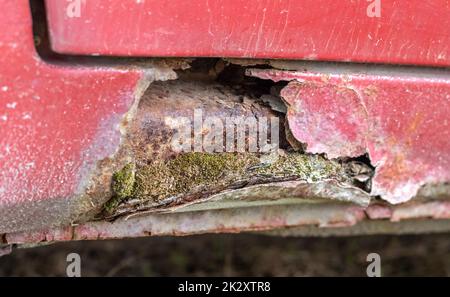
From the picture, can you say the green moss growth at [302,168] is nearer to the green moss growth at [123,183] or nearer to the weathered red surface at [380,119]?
the weathered red surface at [380,119]

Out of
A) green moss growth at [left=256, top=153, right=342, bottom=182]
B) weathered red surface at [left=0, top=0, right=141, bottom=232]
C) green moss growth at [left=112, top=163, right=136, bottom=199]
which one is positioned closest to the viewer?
weathered red surface at [left=0, top=0, right=141, bottom=232]

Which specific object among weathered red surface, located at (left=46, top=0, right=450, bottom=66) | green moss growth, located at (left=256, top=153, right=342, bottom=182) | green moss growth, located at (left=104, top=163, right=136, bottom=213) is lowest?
green moss growth, located at (left=104, top=163, right=136, bottom=213)

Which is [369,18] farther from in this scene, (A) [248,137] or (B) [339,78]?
(A) [248,137]

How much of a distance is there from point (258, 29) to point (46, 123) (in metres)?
0.55

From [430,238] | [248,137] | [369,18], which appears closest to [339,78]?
[369,18]

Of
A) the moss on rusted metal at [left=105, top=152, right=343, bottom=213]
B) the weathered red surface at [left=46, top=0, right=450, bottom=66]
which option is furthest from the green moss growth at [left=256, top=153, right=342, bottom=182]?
the weathered red surface at [left=46, top=0, right=450, bottom=66]

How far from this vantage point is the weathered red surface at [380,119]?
1.56m

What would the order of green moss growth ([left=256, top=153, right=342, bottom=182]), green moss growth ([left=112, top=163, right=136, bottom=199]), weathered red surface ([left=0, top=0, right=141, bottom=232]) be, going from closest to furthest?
weathered red surface ([left=0, top=0, right=141, bottom=232]), green moss growth ([left=112, top=163, right=136, bottom=199]), green moss growth ([left=256, top=153, right=342, bottom=182])

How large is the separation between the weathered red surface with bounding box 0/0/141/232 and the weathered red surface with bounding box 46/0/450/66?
0.06m

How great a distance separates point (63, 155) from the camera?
1357mm

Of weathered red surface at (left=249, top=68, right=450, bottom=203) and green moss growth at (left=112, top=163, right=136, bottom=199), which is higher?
weathered red surface at (left=249, top=68, right=450, bottom=203)

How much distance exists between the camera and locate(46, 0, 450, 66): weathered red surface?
1292 mm

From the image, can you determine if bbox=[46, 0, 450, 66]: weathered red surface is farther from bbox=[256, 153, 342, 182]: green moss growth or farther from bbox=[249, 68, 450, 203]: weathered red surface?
bbox=[256, 153, 342, 182]: green moss growth

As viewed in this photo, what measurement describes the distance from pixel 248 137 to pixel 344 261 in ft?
5.30
